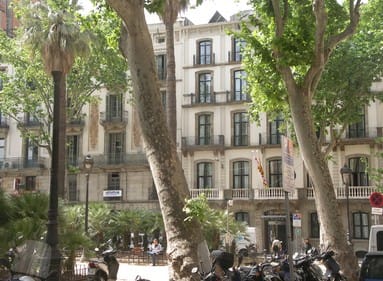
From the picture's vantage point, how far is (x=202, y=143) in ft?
140

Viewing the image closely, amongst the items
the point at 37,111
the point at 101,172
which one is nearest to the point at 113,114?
the point at 101,172

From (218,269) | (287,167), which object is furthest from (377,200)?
(287,167)

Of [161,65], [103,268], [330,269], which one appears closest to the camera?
[330,269]

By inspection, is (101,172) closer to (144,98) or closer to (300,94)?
(300,94)

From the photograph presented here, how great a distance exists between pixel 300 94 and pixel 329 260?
547 cm

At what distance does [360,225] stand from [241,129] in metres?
10.8

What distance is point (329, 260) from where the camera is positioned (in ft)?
41.0

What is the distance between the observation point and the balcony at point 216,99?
4216cm

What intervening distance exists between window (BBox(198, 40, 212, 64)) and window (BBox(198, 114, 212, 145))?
4.35 meters

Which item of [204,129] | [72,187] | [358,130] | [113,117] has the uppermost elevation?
[113,117]

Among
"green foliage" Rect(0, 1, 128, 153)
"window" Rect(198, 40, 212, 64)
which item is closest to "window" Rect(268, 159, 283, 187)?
"window" Rect(198, 40, 212, 64)

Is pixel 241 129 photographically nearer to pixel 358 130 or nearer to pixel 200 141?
pixel 200 141

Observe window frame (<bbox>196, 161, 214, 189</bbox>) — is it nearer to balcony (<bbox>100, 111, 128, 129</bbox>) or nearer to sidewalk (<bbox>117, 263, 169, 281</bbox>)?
balcony (<bbox>100, 111, 128, 129</bbox>)

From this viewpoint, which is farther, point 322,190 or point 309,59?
point 322,190
